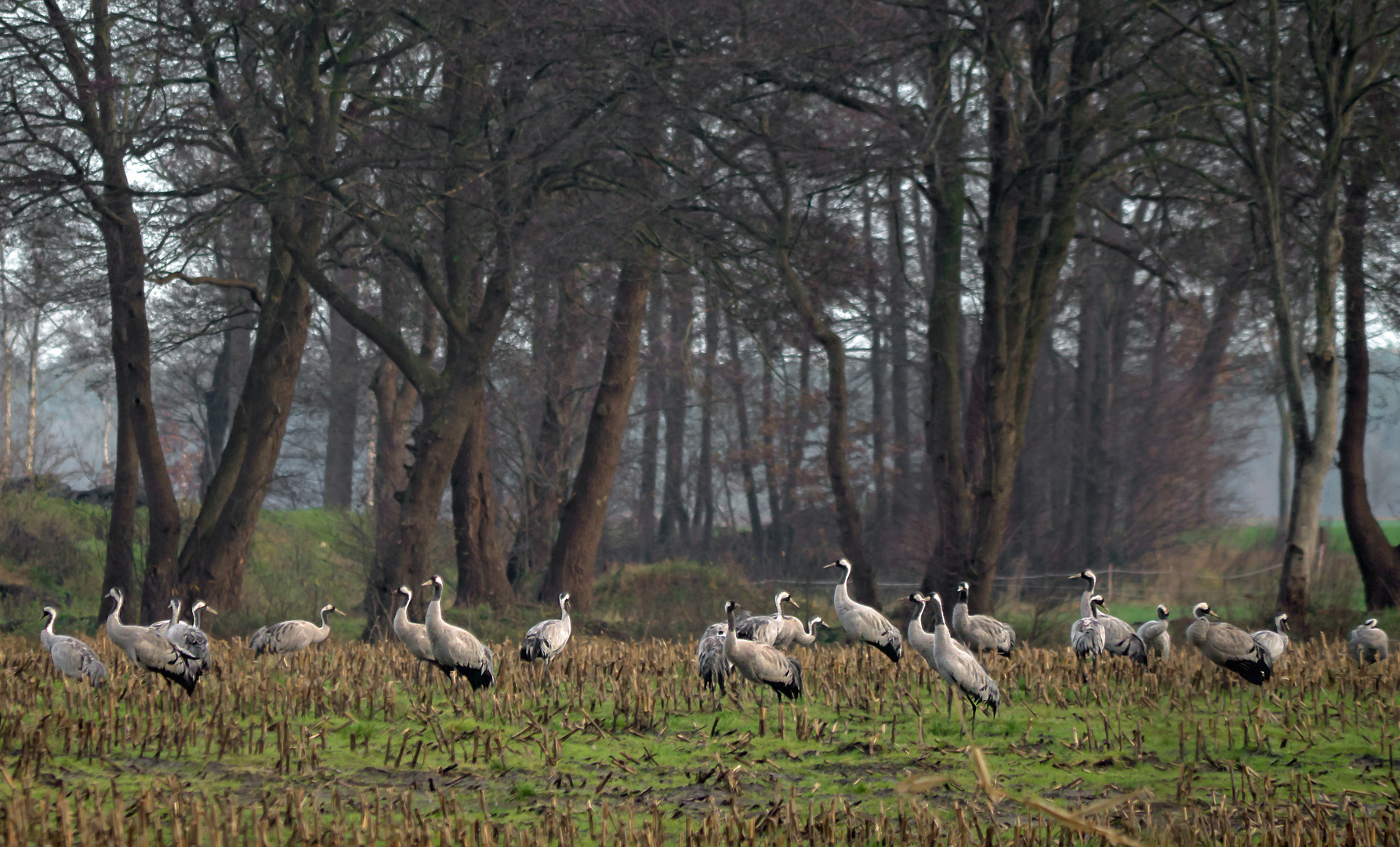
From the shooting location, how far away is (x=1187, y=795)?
5.79 meters

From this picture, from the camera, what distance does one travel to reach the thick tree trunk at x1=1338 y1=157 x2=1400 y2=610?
16.0 meters

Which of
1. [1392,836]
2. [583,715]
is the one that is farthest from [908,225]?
[1392,836]

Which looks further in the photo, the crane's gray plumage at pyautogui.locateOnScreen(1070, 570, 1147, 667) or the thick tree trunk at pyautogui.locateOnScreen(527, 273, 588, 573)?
the thick tree trunk at pyautogui.locateOnScreen(527, 273, 588, 573)

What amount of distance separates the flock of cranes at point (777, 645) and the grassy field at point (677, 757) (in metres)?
0.22

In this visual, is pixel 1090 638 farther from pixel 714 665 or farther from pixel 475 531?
pixel 475 531

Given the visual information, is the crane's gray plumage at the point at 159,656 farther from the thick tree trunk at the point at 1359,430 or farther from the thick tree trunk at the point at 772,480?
the thick tree trunk at the point at 772,480

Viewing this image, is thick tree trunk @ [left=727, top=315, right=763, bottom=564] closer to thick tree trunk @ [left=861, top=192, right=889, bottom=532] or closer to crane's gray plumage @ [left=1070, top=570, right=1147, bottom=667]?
thick tree trunk @ [left=861, top=192, right=889, bottom=532]

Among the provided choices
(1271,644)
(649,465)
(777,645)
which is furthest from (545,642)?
(649,465)

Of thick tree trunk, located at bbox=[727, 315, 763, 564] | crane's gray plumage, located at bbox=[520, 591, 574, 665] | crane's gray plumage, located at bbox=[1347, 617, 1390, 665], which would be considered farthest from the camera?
thick tree trunk, located at bbox=[727, 315, 763, 564]

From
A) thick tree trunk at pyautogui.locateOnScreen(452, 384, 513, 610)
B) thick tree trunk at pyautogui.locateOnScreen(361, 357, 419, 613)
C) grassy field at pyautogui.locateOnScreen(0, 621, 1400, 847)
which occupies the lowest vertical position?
grassy field at pyautogui.locateOnScreen(0, 621, 1400, 847)

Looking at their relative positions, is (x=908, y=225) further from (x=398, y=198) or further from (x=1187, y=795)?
(x=1187, y=795)

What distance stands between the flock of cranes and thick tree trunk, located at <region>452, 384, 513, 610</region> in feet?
21.4

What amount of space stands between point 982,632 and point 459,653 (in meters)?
5.02

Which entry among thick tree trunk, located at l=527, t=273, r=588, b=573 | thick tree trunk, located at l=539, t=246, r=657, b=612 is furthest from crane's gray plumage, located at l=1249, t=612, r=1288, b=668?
thick tree trunk, located at l=527, t=273, r=588, b=573
